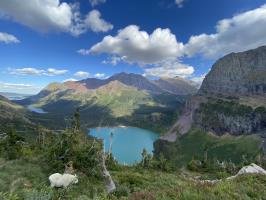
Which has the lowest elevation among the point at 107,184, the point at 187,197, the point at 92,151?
the point at 107,184

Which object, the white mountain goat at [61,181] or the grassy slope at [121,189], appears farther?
the white mountain goat at [61,181]

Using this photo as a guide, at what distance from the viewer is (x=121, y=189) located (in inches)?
849

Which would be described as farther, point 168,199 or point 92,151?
point 92,151

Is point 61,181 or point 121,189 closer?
point 61,181

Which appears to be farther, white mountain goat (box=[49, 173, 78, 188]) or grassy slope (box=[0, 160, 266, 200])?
white mountain goat (box=[49, 173, 78, 188])

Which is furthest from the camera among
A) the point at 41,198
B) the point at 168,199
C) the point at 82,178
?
the point at 82,178

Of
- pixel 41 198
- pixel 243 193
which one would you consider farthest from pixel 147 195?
pixel 243 193

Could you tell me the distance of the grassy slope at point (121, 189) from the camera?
1215 cm

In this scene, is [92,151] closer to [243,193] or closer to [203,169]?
[243,193]

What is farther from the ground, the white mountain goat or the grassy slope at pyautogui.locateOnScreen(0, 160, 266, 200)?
the white mountain goat

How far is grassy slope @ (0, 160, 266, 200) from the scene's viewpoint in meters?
12.2

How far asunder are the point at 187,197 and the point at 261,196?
16.7 feet

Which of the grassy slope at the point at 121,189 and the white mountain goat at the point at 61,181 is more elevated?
the white mountain goat at the point at 61,181

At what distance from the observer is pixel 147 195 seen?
12336 millimetres
